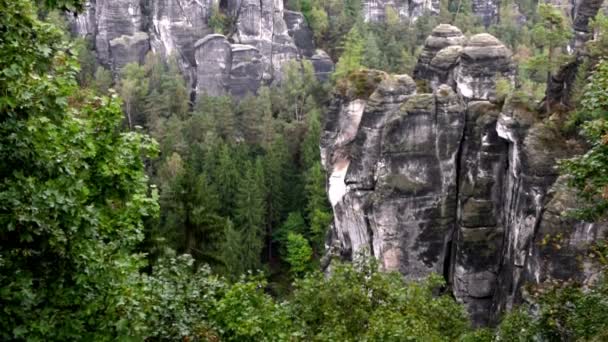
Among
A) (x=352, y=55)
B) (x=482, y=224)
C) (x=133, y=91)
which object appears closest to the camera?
(x=482, y=224)

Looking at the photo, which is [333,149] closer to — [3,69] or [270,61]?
[3,69]

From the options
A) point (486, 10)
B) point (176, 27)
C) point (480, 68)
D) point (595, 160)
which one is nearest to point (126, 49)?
point (176, 27)

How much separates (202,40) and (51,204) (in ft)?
188

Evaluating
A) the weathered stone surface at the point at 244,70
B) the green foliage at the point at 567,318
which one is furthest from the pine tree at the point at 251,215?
the green foliage at the point at 567,318

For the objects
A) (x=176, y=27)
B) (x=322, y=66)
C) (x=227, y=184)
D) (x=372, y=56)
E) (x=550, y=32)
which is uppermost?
(x=550, y=32)

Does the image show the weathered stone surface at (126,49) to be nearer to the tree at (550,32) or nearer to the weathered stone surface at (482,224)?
the weathered stone surface at (482,224)

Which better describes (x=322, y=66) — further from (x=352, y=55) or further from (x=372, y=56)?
(x=372, y=56)

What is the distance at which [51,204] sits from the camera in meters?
7.29

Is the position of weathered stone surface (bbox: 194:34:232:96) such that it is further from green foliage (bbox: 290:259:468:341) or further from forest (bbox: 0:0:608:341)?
green foliage (bbox: 290:259:468:341)

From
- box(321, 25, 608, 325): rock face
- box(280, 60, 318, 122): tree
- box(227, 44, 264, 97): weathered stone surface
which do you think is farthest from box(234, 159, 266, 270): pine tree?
box(227, 44, 264, 97): weathered stone surface

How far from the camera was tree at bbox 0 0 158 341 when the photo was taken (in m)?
7.33

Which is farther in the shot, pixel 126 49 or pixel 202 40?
pixel 126 49

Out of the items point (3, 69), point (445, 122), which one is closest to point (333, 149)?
→ point (445, 122)

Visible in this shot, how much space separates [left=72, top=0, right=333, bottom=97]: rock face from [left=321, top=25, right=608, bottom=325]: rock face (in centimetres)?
3547
